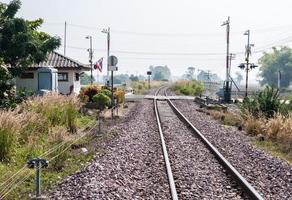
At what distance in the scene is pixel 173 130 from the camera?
19.8 metres

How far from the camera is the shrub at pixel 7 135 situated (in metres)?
11.2

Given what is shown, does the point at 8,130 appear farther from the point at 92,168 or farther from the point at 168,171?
the point at 168,171

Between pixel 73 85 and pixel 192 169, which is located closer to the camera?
pixel 192 169

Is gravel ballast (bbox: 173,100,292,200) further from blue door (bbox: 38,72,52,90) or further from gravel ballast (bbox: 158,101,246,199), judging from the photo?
blue door (bbox: 38,72,52,90)

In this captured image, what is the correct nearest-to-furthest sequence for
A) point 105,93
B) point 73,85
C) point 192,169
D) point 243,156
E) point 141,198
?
point 141,198 → point 192,169 → point 243,156 → point 105,93 → point 73,85

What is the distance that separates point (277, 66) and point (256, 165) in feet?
590

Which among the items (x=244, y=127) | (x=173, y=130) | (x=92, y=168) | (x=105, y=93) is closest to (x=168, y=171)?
(x=92, y=168)

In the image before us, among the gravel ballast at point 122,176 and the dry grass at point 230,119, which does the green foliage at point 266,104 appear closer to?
the dry grass at point 230,119

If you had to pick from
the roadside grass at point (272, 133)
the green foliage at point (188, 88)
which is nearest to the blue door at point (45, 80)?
the roadside grass at point (272, 133)

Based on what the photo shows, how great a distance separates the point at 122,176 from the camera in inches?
410

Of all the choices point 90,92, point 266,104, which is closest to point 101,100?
point 90,92

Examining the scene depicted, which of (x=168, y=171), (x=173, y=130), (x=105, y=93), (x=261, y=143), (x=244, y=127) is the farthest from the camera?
(x=105, y=93)

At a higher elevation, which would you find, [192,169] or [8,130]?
[8,130]

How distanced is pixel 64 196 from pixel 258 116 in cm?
1439
